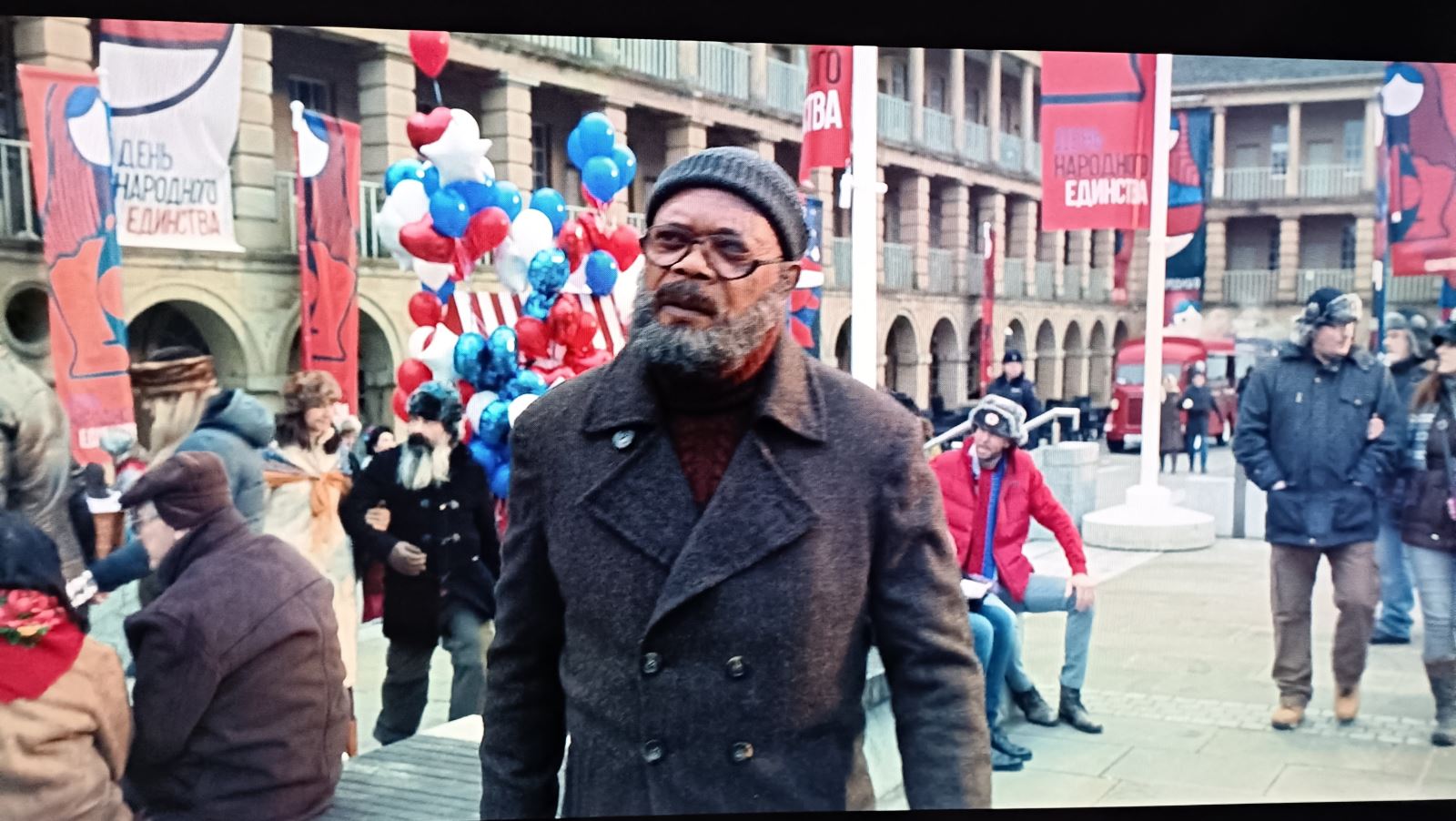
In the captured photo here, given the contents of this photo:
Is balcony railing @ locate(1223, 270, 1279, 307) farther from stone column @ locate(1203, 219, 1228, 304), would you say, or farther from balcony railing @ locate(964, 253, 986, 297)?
balcony railing @ locate(964, 253, 986, 297)

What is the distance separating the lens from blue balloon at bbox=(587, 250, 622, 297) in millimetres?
3717

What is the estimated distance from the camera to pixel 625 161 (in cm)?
362

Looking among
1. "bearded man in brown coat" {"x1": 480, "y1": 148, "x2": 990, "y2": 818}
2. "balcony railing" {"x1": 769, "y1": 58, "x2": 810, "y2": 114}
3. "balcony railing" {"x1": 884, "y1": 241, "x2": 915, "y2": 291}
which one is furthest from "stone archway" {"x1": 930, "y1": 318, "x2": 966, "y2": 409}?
"bearded man in brown coat" {"x1": 480, "y1": 148, "x2": 990, "y2": 818}

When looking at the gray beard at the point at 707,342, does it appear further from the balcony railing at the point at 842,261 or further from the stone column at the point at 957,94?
the stone column at the point at 957,94

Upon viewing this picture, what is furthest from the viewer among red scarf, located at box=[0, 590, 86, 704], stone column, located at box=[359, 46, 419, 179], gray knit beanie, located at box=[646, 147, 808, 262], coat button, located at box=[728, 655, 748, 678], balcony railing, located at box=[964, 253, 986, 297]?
balcony railing, located at box=[964, 253, 986, 297]

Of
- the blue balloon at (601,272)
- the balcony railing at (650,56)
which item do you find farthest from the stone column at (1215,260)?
the blue balloon at (601,272)

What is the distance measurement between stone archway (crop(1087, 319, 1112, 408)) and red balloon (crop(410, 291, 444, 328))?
1970 millimetres

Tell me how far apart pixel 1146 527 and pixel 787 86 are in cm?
171

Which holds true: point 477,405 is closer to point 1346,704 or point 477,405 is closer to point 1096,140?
point 1096,140

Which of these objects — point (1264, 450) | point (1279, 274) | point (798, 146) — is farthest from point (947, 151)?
point (1264, 450)

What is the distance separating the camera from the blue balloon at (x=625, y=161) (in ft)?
11.9

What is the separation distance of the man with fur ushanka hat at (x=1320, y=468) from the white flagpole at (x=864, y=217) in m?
1.18

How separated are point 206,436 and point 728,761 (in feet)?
6.89

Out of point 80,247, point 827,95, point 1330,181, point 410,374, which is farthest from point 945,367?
point 80,247
